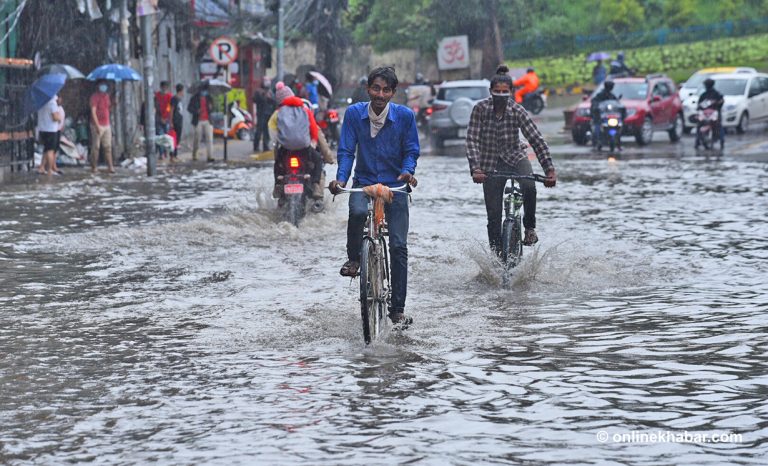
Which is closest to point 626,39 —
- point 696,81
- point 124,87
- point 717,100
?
point 696,81

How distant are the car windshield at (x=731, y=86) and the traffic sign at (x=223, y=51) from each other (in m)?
13.9

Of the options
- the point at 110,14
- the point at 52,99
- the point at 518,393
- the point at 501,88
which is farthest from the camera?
the point at 110,14

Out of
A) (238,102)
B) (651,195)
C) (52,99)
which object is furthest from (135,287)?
(238,102)

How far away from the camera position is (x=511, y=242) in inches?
468

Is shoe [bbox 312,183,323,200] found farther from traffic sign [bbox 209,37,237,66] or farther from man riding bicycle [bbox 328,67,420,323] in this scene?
traffic sign [bbox 209,37,237,66]

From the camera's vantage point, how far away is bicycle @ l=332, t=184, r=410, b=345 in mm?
9031

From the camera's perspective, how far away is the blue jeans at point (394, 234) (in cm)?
945

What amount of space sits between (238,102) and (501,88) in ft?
120

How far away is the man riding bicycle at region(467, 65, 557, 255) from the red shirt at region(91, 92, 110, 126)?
16.8 metres

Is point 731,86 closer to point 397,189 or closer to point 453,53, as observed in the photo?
point 453,53

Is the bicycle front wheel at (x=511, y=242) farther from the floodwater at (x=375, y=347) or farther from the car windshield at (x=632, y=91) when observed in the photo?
the car windshield at (x=632, y=91)

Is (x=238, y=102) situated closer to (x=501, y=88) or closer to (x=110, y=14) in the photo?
(x=110, y=14)

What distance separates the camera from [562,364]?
8586mm

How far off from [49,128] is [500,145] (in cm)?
1602
